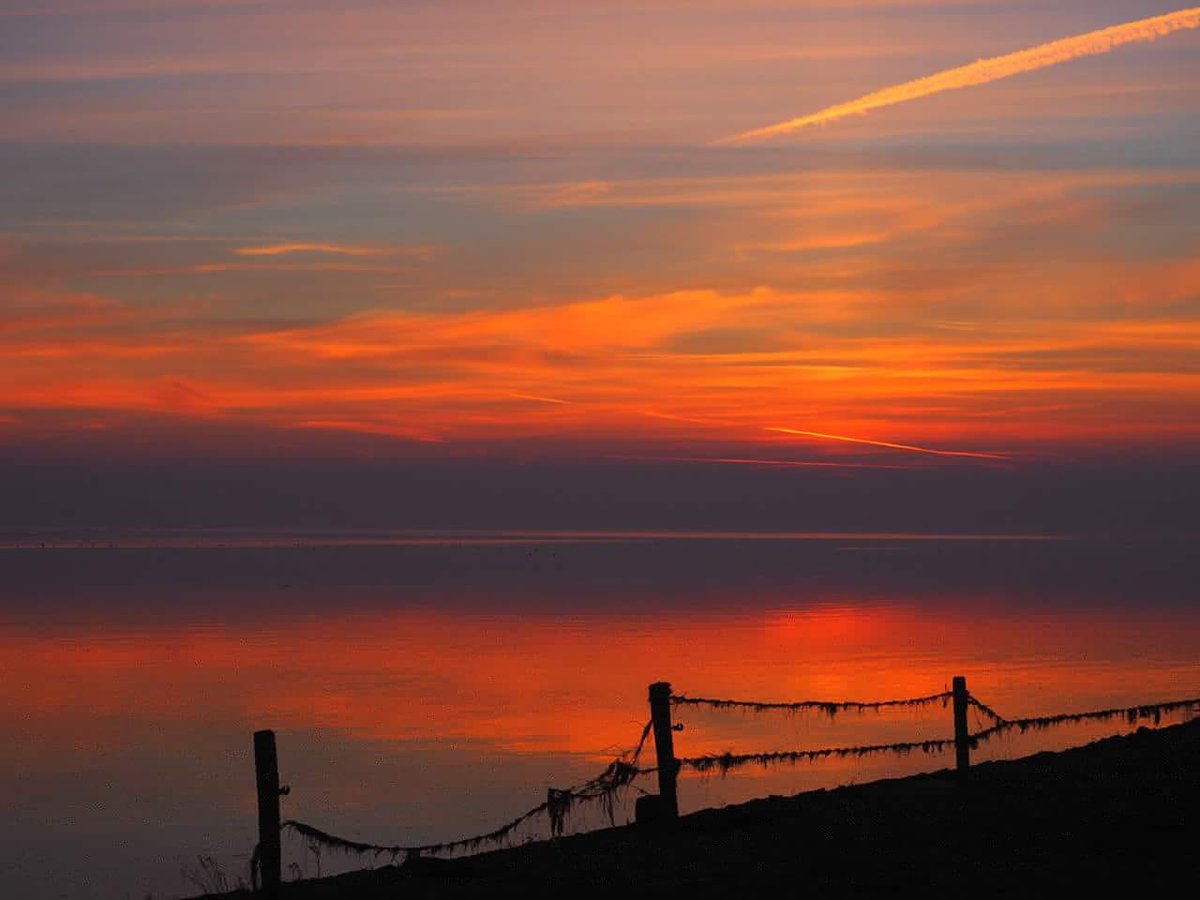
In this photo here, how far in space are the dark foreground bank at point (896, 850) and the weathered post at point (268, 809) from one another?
5.17ft

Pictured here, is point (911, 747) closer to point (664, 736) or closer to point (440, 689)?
point (664, 736)

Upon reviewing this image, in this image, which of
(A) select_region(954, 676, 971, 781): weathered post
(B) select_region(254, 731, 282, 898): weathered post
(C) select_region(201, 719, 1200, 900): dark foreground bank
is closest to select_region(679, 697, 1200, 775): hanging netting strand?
(A) select_region(954, 676, 971, 781): weathered post

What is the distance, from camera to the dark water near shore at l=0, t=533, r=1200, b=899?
26484mm

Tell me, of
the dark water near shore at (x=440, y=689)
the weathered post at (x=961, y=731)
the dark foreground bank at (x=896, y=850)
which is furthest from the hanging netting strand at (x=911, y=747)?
the dark water near shore at (x=440, y=689)

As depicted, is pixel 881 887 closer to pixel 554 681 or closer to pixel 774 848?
pixel 774 848

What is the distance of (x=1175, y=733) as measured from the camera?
24.5 metres

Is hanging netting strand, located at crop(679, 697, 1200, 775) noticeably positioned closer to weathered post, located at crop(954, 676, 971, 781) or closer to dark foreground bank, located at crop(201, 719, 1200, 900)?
weathered post, located at crop(954, 676, 971, 781)

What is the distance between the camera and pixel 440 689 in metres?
42.9

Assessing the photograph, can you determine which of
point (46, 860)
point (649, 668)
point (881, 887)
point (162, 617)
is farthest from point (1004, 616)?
point (881, 887)

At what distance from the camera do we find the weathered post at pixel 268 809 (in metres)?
14.0

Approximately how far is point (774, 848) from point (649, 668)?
31.7 m

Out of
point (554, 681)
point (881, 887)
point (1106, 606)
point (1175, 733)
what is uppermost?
point (1106, 606)

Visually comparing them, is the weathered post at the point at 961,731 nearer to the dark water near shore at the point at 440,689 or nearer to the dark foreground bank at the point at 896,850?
the dark foreground bank at the point at 896,850

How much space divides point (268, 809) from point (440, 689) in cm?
2917
